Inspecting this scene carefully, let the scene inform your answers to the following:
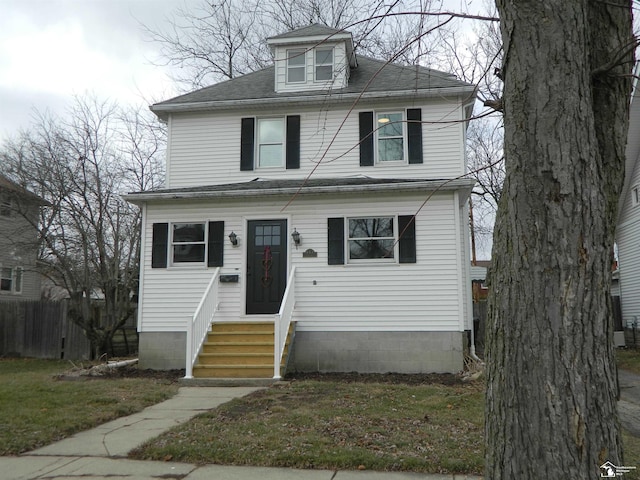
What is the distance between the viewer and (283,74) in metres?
12.8

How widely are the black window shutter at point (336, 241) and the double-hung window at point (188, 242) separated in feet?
9.00

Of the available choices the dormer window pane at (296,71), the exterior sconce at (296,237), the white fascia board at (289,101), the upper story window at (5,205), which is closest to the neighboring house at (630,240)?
the white fascia board at (289,101)

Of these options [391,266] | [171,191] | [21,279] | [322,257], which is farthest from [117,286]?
[21,279]

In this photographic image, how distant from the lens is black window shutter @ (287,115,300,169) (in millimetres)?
12188

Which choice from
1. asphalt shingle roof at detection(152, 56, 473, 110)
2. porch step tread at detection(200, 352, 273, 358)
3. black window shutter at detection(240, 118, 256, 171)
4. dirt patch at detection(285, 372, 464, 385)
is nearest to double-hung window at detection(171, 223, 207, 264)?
black window shutter at detection(240, 118, 256, 171)

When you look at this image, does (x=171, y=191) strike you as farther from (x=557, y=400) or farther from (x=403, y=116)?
(x=557, y=400)

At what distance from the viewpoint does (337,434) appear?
5.16 m

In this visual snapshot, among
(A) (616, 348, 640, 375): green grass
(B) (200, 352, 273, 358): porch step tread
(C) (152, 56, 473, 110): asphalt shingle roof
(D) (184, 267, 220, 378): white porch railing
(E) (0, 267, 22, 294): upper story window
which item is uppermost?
(C) (152, 56, 473, 110): asphalt shingle roof

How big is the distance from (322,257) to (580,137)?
8449 millimetres

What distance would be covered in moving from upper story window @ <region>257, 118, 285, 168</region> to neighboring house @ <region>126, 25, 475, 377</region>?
3cm

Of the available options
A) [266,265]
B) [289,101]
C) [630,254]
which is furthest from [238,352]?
[630,254]

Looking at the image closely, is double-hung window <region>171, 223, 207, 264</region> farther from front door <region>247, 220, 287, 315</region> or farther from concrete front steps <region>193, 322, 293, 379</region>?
concrete front steps <region>193, 322, 293, 379</region>

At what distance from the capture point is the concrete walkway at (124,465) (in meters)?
4.14

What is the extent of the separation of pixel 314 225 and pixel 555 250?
863cm
